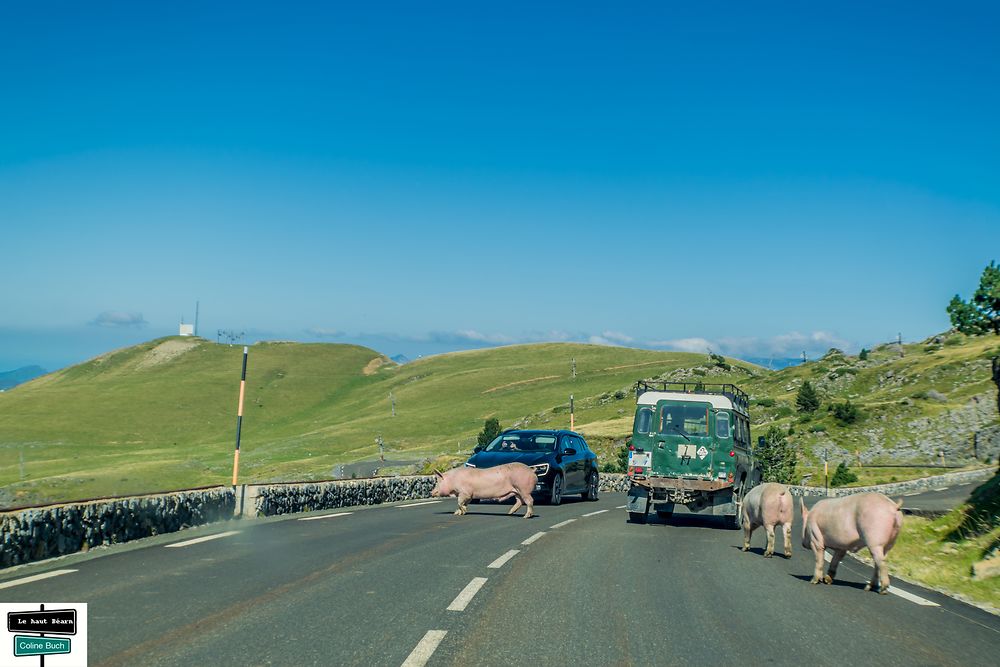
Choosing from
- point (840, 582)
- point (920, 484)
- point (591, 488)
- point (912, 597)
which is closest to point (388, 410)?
point (920, 484)

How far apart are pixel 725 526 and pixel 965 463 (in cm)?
5033

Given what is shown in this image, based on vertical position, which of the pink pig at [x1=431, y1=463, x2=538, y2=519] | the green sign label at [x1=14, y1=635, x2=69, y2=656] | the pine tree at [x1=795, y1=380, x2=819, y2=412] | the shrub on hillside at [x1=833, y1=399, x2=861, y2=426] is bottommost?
the pink pig at [x1=431, y1=463, x2=538, y2=519]

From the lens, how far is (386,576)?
9.96 metres

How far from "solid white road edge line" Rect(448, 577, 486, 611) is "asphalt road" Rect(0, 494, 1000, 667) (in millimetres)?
20

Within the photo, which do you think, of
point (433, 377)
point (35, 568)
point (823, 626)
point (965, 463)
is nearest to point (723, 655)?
point (823, 626)

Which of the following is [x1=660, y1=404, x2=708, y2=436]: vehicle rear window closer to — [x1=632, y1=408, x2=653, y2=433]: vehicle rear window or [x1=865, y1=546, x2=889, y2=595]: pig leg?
[x1=632, y1=408, x2=653, y2=433]: vehicle rear window

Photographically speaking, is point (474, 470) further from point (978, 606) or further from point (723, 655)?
point (723, 655)

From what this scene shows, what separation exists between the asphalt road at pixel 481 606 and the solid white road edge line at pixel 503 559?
39 mm

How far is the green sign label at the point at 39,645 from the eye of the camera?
3170mm

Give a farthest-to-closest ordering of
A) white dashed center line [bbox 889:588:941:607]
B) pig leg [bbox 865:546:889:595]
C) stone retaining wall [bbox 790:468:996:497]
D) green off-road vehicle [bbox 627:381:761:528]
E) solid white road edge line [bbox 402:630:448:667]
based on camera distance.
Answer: stone retaining wall [bbox 790:468:996:497], green off-road vehicle [bbox 627:381:761:528], pig leg [bbox 865:546:889:595], white dashed center line [bbox 889:588:941:607], solid white road edge line [bbox 402:630:448:667]

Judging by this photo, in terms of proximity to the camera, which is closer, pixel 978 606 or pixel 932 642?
pixel 932 642

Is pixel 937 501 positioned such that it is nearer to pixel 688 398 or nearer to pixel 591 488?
pixel 591 488

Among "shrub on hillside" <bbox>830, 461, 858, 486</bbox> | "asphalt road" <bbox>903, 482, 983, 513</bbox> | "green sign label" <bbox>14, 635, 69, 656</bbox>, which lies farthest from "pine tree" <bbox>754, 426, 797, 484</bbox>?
"green sign label" <bbox>14, 635, 69, 656</bbox>

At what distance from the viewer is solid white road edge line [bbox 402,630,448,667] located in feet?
19.9
